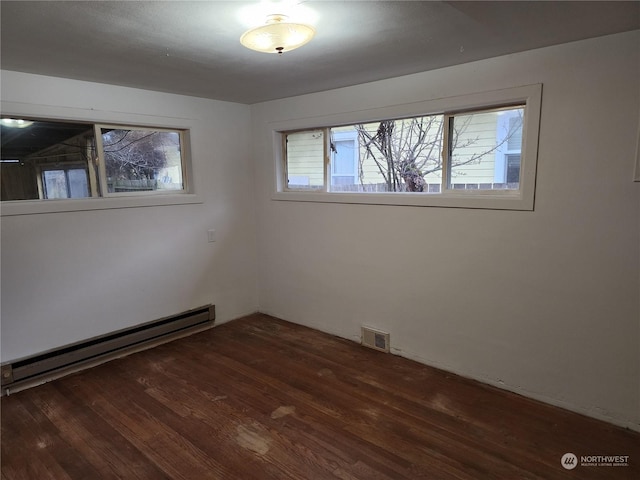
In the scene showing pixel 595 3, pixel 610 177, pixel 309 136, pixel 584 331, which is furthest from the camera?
pixel 309 136

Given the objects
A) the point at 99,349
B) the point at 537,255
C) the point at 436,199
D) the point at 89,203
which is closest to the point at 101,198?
the point at 89,203

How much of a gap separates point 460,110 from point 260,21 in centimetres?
159

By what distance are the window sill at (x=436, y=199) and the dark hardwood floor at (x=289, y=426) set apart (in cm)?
133

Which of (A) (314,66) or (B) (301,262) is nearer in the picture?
(A) (314,66)

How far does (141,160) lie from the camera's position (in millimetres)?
3432

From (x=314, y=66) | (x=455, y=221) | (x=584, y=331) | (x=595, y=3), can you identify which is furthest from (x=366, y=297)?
(x=595, y=3)

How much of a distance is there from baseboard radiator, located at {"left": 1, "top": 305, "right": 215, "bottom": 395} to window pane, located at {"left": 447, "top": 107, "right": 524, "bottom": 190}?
8.95 feet

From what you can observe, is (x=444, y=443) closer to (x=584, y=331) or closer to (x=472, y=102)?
(x=584, y=331)

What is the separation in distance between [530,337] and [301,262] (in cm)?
216

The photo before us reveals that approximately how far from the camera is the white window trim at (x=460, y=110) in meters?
2.43

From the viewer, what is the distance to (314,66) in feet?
8.74

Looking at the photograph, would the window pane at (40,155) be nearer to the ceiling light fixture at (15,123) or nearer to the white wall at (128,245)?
the ceiling light fixture at (15,123)

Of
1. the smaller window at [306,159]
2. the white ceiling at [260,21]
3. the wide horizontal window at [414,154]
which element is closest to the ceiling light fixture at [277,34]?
the white ceiling at [260,21]

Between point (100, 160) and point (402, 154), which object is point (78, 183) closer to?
point (100, 160)
